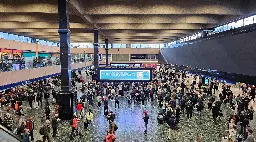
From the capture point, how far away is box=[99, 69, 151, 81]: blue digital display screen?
2772cm

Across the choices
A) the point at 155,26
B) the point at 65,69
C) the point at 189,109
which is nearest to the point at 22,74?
the point at 65,69

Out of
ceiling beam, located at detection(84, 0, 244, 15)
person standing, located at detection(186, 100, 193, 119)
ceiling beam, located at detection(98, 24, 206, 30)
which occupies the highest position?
ceiling beam, located at detection(84, 0, 244, 15)

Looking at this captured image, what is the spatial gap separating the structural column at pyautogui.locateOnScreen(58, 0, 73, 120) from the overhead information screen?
759 centimetres

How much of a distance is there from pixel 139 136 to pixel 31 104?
12.6 meters

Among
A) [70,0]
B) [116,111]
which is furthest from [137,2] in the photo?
[116,111]

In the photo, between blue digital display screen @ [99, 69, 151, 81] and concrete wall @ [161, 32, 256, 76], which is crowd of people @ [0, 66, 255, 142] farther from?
concrete wall @ [161, 32, 256, 76]

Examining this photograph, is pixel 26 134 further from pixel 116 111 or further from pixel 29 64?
pixel 29 64

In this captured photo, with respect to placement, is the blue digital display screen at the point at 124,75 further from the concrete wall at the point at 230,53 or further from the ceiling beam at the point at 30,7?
the ceiling beam at the point at 30,7

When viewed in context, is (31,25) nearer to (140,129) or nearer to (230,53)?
(140,129)

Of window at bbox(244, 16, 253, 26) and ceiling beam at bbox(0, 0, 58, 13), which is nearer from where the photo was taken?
ceiling beam at bbox(0, 0, 58, 13)

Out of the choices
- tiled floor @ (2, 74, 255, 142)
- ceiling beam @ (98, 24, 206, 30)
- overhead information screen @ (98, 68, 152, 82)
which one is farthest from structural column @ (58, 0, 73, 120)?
ceiling beam @ (98, 24, 206, 30)

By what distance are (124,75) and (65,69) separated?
27.4 ft

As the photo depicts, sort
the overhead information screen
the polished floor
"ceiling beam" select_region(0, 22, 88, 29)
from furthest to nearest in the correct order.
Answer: "ceiling beam" select_region(0, 22, 88, 29) < the overhead information screen < the polished floor

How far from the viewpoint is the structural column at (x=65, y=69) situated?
63.9ft
